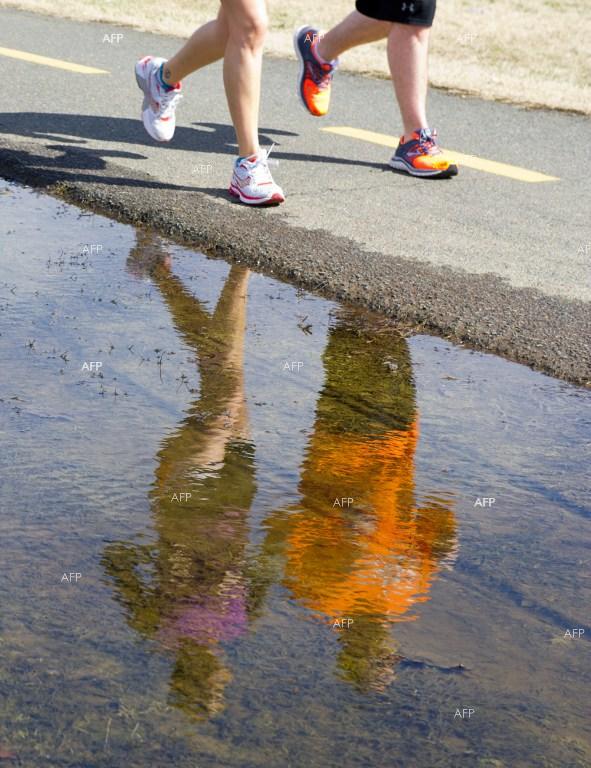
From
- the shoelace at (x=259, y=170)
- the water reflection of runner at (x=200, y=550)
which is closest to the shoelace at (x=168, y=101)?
the shoelace at (x=259, y=170)

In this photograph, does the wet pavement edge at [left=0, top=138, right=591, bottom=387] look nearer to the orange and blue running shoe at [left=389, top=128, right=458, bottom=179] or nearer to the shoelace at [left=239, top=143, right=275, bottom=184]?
the shoelace at [left=239, top=143, right=275, bottom=184]

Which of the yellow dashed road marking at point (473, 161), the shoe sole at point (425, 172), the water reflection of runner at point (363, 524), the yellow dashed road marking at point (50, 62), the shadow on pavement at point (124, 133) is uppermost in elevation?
the water reflection of runner at point (363, 524)

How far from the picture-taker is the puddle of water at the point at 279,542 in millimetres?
2197

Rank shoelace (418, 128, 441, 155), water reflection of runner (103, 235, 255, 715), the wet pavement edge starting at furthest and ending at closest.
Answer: shoelace (418, 128, 441, 155)
the wet pavement edge
water reflection of runner (103, 235, 255, 715)

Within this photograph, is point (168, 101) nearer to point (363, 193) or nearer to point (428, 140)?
point (363, 193)

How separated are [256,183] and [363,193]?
65cm

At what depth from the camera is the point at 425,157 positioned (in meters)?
6.52

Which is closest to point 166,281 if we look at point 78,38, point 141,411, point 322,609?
point 141,411

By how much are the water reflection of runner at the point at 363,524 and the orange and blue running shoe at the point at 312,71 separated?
374 centimetres

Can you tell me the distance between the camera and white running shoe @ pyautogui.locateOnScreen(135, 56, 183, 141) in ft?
21.7

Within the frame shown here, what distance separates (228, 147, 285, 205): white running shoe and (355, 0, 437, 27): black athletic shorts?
116 centimetres

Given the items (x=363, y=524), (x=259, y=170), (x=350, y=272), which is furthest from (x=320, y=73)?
(x=363, y=524)

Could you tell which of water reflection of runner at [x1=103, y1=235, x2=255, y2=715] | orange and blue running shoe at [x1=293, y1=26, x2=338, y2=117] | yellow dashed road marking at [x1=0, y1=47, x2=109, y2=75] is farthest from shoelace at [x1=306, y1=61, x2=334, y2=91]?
water reflection of runner at [x1=103, y1=235, x2=255, y2=715]

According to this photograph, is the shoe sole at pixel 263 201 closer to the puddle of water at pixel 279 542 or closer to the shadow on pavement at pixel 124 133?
the shadow on pavement at pixel 124 133
